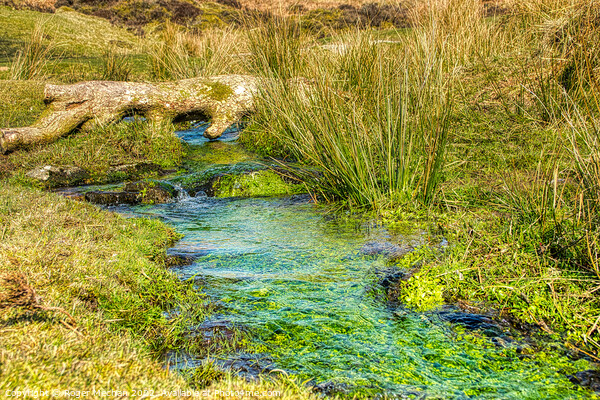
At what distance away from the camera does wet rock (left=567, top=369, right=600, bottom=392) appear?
90.9 inches

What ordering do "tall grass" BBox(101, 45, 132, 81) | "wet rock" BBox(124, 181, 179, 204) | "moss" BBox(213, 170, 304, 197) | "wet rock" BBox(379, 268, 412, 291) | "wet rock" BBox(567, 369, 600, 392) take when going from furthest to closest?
"tall grass" BBox(101, 45, 132, 81) → "moss" BBox(213, 170, 304, 197) → "wet rock" BBox(124, 181, 179, 204) → "wet rock" BBox(379, 268, 412, 291) → "wet rock" BBox(567, 369, 600, 392)

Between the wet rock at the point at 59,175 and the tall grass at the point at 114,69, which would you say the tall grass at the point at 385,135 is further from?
the tall grass at the point at 114,69

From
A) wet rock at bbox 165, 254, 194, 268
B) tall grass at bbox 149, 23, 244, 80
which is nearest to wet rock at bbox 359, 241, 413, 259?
wet rock at bbox 165, 254, 194, 268

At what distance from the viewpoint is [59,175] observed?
739cm

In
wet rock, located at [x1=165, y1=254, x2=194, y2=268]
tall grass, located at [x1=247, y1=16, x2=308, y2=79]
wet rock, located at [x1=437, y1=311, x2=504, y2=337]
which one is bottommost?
wet rock, located at [x1=165, y1=254, x2=194, y2=268]

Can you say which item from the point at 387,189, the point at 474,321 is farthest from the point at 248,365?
the point at 387,189

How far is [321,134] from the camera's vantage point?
534cm

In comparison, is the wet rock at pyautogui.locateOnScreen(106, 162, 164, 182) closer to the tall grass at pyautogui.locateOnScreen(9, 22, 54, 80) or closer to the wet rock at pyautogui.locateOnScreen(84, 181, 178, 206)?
the wet rock at pyautogui.locateOnScreen(84, 181, 178, 206)

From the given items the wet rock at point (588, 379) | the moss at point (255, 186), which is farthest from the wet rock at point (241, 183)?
the wet rock at point (588, 379)

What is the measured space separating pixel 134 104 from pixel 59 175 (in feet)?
7.55

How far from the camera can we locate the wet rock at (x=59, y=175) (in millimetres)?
7191

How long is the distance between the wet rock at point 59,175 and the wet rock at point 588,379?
7154mm

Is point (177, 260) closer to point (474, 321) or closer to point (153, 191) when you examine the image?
point (474, 321)

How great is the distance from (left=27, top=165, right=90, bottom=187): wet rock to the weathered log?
1177 millimetres
